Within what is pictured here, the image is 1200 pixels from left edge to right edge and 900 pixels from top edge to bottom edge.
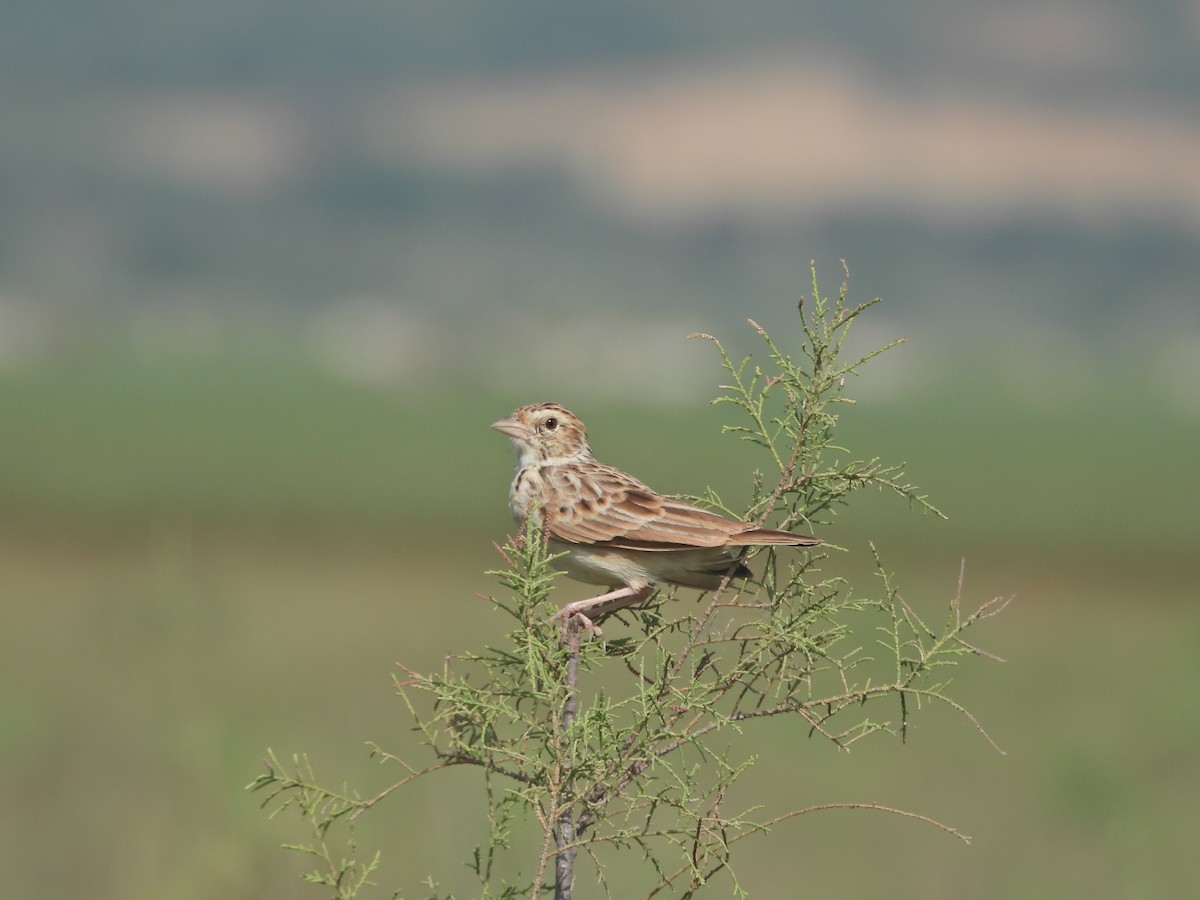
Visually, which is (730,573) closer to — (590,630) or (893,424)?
(590,630)

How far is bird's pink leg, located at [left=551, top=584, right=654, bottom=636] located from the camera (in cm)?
597

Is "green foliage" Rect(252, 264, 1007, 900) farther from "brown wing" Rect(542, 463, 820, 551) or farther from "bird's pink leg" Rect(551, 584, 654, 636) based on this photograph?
"brown wing" Rect(542, 463, 820, 551)

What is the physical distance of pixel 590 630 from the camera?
598cm

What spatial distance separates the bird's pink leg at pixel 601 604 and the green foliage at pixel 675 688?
0.30 feet

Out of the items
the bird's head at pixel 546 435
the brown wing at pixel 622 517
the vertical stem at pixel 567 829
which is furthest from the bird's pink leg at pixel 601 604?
the bird's head at pixel 546 435

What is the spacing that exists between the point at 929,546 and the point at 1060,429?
33.8m

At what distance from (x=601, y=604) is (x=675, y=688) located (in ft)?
4.14

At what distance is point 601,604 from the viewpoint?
643 cm

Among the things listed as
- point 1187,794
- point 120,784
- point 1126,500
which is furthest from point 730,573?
point 1126,500

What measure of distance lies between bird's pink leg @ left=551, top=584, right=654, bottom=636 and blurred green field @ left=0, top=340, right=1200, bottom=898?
215 centimetres

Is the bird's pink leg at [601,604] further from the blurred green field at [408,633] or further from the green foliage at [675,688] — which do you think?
the blurred green field at [408,633]

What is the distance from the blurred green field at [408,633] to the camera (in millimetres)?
11180

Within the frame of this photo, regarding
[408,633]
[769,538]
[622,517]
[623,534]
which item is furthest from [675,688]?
[408,633]

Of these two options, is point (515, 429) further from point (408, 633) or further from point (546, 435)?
point (408, 633)
